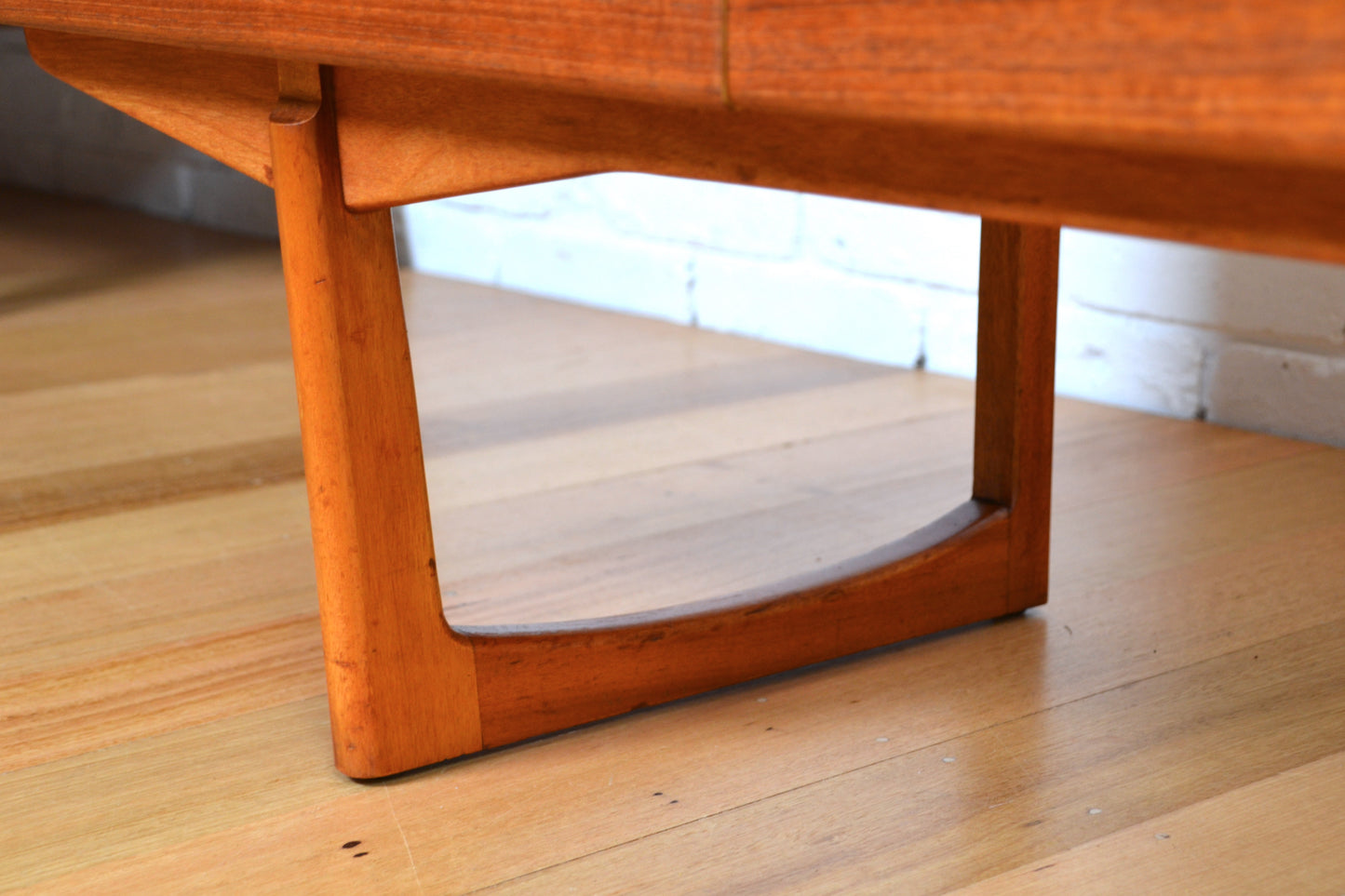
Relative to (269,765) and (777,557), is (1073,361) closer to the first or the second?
(777,557)

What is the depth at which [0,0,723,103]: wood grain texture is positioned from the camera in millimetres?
360

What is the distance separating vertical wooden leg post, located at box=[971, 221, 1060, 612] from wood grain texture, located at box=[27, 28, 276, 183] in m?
0.41

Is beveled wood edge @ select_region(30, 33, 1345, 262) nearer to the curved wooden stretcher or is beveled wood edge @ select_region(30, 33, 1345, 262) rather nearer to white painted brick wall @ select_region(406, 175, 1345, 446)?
the curved wooden stretcher

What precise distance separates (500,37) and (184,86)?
367 millimetres

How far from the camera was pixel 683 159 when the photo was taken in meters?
0.46

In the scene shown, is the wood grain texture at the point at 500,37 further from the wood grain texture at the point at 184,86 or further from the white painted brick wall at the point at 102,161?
the white painted brick wall at the point at 102,161

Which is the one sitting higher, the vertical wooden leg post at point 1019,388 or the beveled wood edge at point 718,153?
the beveled wood edge at point 718,153

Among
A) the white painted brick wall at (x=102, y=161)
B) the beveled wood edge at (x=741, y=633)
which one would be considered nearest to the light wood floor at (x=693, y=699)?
the beveled wood edge at (x=741, y=633)

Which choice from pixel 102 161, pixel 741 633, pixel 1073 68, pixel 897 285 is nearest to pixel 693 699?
pixel 741 633

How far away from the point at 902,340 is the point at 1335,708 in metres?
0.94

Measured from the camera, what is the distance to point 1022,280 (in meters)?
0.84

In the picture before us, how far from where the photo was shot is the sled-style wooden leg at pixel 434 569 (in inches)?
26.2

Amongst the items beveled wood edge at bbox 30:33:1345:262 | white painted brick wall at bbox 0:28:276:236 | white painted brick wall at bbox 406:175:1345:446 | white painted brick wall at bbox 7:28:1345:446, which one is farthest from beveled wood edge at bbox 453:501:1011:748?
white painted brick wall at bbox 0:28:276:236

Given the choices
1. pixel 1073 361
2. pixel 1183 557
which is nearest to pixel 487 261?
pixel 1073 361
